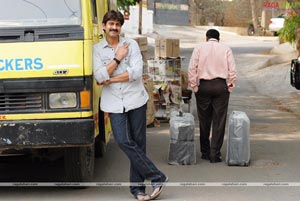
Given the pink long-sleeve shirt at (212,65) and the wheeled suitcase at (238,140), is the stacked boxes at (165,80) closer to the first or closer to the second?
the pink long-sleeve shirt at (212,65)

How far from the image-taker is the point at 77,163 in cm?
738

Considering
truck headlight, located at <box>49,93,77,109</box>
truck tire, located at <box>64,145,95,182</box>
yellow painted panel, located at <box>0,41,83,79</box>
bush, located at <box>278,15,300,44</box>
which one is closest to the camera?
yellow painted panel, located at <box>0,41,83,79</box>

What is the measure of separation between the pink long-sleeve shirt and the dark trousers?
0.23 feet

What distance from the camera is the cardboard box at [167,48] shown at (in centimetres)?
1305

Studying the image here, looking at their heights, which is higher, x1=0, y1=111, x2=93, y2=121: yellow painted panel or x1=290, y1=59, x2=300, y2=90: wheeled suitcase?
x1=0, y1=111, x2=93, y2=121: yellow painted panel

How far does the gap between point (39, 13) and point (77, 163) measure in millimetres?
1556

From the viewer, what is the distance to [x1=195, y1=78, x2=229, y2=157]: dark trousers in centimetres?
906

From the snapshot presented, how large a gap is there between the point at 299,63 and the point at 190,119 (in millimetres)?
4374

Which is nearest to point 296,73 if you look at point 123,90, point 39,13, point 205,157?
point 205,157

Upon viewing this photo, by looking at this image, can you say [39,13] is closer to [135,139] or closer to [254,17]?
[135,139]

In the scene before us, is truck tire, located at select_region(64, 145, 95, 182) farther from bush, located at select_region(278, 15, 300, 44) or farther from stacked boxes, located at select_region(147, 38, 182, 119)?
bush, located at select_region(278, 15, 300, 44)

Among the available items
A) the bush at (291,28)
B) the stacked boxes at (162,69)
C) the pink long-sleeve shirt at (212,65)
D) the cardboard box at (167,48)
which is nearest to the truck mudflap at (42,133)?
the pink long-sleeve shirt at (212,65)

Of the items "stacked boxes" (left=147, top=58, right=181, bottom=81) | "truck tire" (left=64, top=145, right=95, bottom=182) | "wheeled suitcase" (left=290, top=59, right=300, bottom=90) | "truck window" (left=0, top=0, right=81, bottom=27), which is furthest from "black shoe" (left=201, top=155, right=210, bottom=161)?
"wheeled suitcase" (left=290, top=59, right=300, bottom=90)

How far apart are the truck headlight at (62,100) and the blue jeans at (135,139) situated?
0.41m
